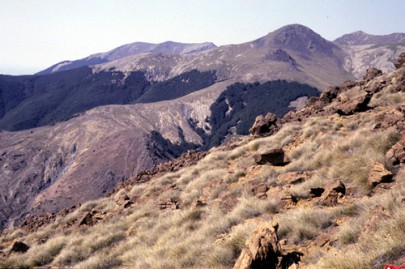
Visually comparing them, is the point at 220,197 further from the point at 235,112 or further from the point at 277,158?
the point at 235,112

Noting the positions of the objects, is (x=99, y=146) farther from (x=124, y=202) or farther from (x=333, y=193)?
(x=333, y=193)

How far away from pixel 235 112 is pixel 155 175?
13318 cm

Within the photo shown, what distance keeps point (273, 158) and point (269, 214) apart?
4.98 metres

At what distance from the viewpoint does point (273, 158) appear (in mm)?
13172

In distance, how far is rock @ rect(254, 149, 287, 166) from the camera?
1295 centimetres

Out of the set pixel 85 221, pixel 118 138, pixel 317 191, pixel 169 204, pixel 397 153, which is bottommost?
pixel 118 138

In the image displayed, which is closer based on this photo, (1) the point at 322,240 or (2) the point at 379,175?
(1) the point at 322,240

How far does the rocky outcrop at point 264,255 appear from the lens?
5141 mm

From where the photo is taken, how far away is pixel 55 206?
65000 mm

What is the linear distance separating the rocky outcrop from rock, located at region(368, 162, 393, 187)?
3.44m

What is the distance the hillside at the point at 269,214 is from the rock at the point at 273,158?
4 cm

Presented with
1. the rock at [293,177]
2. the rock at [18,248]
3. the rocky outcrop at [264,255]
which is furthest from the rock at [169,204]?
the rocky outcrop at [264,255]

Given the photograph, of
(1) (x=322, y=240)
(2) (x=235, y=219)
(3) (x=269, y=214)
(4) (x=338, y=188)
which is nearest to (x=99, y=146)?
(2) (x=235, y=219)

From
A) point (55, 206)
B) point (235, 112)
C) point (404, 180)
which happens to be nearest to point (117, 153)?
point (55, 206)
